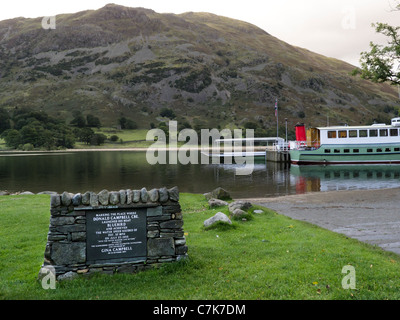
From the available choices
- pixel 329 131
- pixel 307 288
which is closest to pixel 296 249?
pixel 307 288

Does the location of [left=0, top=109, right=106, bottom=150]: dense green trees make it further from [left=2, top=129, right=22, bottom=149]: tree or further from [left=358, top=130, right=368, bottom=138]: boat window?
[left=358, top=130, right=368, bottom=138]: boat window

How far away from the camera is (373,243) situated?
11828 millimetres

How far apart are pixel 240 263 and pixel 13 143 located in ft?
534

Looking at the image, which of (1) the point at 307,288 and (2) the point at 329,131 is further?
(2) the point at 329,131

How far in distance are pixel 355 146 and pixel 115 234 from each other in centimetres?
6223

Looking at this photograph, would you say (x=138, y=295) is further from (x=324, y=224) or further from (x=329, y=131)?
(x=329, y=131)

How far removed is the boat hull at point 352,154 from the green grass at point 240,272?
5398cm

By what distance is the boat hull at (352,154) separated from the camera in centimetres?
6094

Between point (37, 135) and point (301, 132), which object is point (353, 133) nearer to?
point (301, 132)

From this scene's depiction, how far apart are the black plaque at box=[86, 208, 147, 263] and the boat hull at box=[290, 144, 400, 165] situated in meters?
60.0

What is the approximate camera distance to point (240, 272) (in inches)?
346

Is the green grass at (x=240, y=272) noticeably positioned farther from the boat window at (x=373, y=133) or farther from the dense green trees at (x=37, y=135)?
the dense green trees at (x=37, y=135)

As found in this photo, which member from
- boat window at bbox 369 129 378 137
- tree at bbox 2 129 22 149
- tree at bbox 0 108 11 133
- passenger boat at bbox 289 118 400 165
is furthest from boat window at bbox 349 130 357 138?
tree at bbox 0 108 11 133

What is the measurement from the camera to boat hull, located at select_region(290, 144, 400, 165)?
200ft
